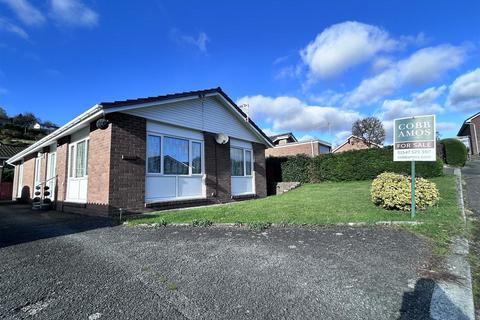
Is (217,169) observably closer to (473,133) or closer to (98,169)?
(98,169)

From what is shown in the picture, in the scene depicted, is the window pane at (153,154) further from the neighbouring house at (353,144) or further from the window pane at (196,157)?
the neighbouring house at (353,144)

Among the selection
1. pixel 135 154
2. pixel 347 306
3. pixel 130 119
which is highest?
pixel 130 119

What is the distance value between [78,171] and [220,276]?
9703 millimetres

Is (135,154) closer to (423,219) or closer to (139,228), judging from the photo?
(139,228)

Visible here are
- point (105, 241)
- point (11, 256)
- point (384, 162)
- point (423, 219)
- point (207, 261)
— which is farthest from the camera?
point (384, 162)

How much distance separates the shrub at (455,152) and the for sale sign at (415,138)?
60.6 feet

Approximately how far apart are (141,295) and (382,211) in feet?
22.5

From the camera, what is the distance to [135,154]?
9.48m

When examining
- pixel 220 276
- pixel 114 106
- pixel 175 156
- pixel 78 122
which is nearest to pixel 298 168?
pixel 175 156

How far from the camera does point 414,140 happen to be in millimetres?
7070

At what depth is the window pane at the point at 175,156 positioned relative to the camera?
35.3 ft

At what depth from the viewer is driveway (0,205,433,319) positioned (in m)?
2.68

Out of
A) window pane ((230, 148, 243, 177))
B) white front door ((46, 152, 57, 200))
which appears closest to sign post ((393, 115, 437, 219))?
window pane ((230, 148, 243, 177))

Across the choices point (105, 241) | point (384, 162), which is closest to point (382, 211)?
point (105, 241)
